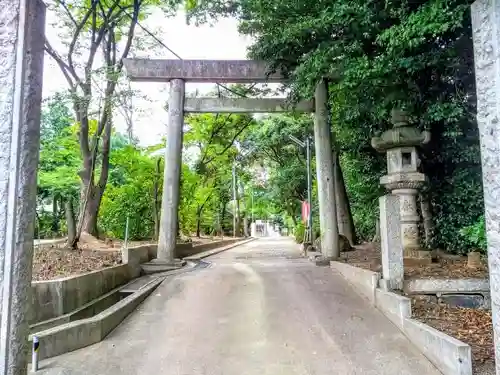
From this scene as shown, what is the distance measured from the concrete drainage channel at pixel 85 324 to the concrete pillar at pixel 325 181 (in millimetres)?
4676

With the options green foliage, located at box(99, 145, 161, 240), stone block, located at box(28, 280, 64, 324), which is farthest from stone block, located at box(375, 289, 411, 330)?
green foliage, located at box(99, 145, 161, 240)

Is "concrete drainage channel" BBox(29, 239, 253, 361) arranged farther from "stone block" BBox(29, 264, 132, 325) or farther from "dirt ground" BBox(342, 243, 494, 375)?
"dirt ground" BBox(342, 243, 494, 375)

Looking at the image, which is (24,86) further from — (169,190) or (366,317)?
(169,190)

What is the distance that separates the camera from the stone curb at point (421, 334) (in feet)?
11.4

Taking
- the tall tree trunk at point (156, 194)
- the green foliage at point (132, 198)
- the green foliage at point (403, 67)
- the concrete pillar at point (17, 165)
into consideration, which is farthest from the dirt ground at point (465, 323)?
the green foliage at point (132, 198)

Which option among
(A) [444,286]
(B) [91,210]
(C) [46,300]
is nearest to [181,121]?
(B) [91,210]

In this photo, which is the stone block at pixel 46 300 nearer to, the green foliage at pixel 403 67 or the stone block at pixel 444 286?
the stone block at pixel 444 286

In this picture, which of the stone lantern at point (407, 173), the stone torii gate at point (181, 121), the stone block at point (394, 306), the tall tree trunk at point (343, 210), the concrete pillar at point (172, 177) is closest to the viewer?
the stone block at point (394, 306)

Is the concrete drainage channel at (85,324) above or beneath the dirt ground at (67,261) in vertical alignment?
beneath

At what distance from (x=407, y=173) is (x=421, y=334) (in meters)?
3.81

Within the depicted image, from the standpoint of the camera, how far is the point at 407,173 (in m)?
7.32

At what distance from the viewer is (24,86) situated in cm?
246

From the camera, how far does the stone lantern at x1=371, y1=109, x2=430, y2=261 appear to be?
7324 millimetres

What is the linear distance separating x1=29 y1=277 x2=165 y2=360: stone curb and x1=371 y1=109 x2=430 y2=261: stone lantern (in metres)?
5.41
